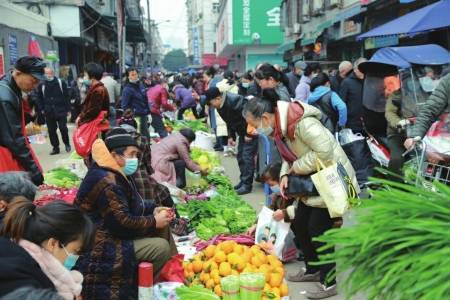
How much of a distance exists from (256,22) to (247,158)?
3619cm

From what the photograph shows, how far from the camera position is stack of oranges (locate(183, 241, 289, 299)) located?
454cm

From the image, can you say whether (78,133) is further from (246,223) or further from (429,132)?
(429,132)

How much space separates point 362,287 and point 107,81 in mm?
10236

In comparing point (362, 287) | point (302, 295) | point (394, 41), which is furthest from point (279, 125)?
point (394, 41)

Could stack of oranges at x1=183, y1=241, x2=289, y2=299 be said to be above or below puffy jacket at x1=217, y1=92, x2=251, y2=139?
below

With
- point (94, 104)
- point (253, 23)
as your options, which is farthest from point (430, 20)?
point (253, 23)

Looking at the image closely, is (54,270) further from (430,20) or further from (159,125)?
(159,125)

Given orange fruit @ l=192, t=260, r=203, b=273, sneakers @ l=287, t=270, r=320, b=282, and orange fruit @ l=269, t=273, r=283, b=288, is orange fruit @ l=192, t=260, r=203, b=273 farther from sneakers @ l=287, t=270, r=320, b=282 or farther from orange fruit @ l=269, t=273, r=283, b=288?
sneakers @ l=287, t=270, r=320, b=282

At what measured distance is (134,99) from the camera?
1119 cm

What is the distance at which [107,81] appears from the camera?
37.8ft

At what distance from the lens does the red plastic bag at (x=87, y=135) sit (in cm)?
693

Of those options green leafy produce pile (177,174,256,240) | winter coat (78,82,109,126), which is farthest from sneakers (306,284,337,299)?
winter coat (78,82,109,126)

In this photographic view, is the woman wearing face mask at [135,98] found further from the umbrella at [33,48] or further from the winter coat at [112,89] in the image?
the umbrella at [33,48]

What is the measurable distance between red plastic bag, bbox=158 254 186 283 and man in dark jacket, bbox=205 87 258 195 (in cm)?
384
